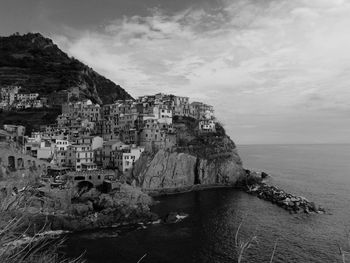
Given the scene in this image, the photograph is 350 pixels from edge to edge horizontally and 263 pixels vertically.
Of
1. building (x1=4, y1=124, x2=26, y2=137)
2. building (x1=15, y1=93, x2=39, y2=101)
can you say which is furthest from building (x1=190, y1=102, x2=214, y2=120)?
building (x1=15, y1=93, x2=39, y2=101)

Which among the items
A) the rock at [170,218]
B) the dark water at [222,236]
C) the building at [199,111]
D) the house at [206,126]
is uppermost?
the building at [199,111]

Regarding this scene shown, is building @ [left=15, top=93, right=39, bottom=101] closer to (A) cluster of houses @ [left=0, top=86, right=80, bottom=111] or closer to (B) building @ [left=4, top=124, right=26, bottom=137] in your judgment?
(A) cluster of houses @ [left=0, top=86, right=80, bottom=111]

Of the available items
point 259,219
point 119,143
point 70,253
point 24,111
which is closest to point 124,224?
point 70,253

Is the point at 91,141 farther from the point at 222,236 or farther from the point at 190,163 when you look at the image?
the point at 222,236

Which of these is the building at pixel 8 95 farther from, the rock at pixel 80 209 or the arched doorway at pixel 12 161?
the rock at pixel 80 209

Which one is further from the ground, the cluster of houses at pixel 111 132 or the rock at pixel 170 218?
the cluster of houses at pixel 111 132

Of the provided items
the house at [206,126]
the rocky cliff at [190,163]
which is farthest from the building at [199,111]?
the rocky cliff at [190,163]
